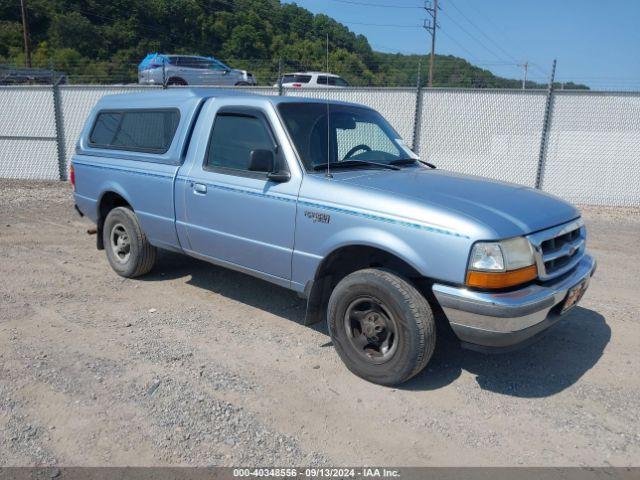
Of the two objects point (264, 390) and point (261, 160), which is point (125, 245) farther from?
point (264, 390)

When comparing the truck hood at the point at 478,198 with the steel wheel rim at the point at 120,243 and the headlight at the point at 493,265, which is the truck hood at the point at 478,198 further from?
the steel wheel rim at the point at 120,243

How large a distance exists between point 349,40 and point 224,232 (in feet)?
51.4

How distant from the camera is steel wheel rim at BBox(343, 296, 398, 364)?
361 centimetres

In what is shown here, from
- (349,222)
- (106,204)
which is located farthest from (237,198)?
(106,204)

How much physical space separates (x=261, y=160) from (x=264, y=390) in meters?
1.66

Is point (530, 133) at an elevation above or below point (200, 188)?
above

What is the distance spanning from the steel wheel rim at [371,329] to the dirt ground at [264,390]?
24cm

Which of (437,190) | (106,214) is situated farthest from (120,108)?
(437,190)

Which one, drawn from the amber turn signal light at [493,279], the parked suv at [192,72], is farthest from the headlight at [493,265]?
the parked suv at [192,72]

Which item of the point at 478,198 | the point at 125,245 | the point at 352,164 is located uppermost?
the point at 352,164

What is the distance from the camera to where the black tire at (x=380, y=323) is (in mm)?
3416

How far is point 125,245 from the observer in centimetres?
582

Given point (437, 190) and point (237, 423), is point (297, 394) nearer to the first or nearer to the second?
point (237, 423)

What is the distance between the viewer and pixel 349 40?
728 inches
